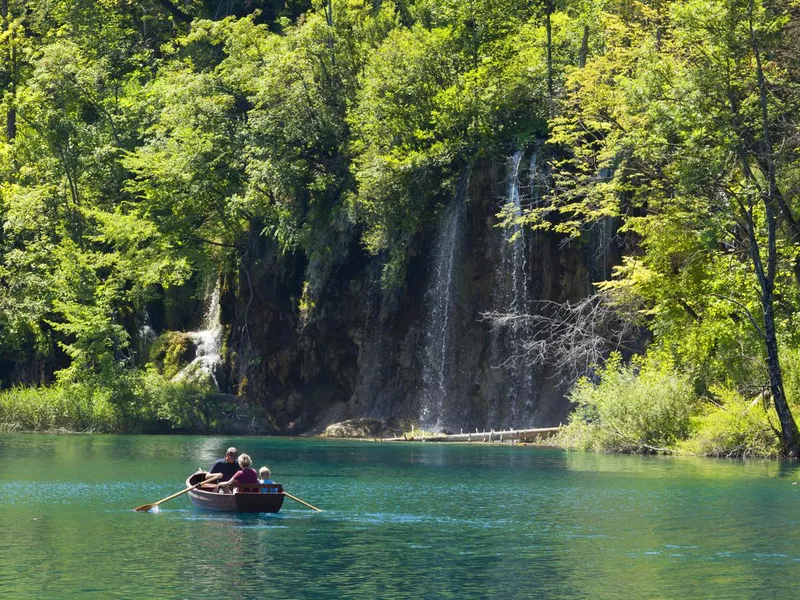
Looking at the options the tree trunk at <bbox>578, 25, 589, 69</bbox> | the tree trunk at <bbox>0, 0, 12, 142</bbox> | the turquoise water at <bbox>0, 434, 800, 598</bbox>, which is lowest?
the turquoise water at <bbox>0, 434, 800, 598</bbox>

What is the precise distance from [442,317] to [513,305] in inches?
148

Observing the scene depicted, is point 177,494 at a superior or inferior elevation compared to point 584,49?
inferior

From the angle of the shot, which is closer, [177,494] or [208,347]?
[177,494]

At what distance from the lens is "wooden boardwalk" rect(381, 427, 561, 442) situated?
166ft

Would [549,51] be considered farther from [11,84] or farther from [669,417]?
[11,84]

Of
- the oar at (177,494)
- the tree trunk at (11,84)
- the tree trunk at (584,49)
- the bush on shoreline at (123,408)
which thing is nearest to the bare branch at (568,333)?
the tree trunk at (584,49)

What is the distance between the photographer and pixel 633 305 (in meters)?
48.0

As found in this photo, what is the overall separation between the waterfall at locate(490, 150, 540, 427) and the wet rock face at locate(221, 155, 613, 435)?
0.08 m

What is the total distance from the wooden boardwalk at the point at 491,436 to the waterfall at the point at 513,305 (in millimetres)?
1126

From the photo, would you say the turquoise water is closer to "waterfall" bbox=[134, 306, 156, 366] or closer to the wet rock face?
the wet rock face

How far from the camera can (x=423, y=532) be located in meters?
25.7

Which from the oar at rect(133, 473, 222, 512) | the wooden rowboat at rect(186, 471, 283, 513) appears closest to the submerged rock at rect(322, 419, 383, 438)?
the oar at rect(133, 473, 222, 512)

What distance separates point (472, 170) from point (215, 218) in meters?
15.7

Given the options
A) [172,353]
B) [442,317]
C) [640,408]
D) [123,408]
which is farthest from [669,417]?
[172,353]
